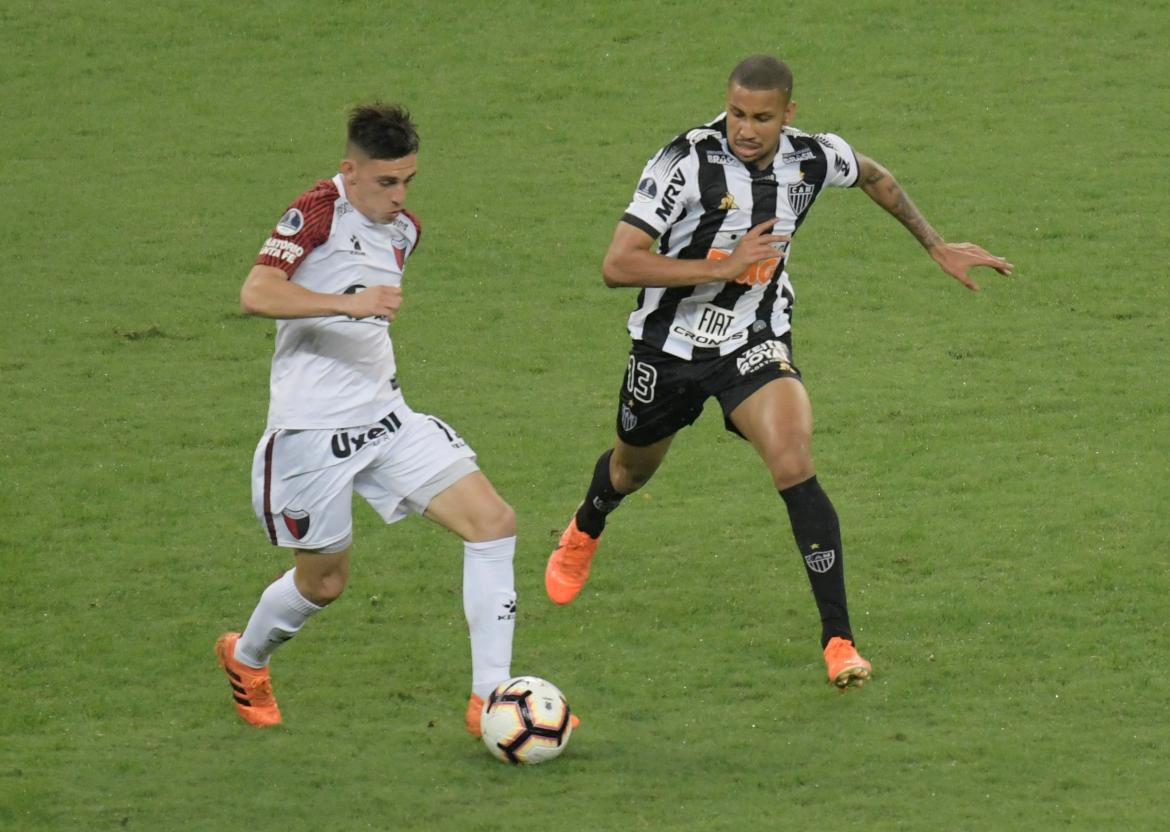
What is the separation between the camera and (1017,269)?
11781mm

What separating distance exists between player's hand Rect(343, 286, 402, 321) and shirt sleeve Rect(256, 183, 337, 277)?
310 mm

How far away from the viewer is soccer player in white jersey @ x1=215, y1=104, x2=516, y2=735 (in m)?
5.98

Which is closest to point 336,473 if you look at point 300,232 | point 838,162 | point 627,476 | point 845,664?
point 300,232

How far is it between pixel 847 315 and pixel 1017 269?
54.3 inches

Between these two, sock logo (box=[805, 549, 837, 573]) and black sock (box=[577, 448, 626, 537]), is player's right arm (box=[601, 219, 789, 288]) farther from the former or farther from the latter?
black sock (box=[577, 448, 626, 537])

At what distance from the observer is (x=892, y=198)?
23.9 feet

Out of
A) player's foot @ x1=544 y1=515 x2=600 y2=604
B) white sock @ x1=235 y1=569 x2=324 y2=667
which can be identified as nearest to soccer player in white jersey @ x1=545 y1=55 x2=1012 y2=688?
player's foot @ x1=544 y1=515 x2=600 y2=604

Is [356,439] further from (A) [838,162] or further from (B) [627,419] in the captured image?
(A) [838,162]

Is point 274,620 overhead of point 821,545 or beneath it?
beneath

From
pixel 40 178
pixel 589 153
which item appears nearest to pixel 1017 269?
pixel 589 153

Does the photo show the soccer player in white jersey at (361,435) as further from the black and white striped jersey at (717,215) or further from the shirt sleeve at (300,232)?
the black and white striped jersey at (717,215)

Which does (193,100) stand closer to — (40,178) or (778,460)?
(40,178)

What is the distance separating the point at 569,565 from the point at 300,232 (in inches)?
90.0

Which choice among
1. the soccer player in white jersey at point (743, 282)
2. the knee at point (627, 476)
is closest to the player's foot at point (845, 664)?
the soccer player in white jersey at point (743, 282)
